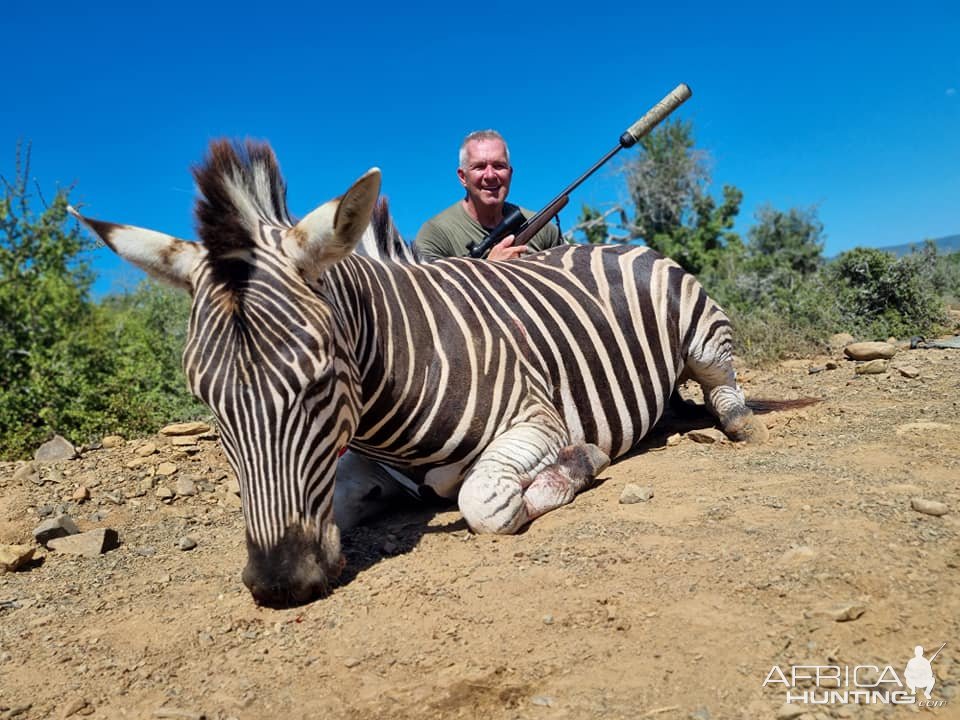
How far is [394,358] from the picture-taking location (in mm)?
3131

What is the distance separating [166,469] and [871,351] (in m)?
Result: 5.70

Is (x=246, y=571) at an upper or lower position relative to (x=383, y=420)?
lower

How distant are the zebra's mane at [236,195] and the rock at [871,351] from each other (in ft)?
16.6

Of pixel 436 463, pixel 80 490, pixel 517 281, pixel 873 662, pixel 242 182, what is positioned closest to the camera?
pixel 873 662

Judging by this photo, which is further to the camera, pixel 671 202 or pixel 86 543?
pixel 671 202

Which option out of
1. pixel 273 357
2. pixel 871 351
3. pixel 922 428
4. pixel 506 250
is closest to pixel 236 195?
pixel 273 357

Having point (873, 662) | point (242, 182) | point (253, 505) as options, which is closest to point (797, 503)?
point (873, 662)

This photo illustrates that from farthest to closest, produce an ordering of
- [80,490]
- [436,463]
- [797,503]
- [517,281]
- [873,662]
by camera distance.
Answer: [80,490]
[517,281]
[436,463]
[797,503]
[873,662]

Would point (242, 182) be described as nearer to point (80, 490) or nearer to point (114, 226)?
point (114, 226)

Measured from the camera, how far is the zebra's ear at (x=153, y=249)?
107 inches

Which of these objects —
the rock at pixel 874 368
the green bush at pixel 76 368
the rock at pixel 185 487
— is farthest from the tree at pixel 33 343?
the rock at pixel 874 368

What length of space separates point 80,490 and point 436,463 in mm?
2518

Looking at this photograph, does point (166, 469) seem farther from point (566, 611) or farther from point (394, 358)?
point (566, 611)

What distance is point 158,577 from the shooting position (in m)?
3.06
